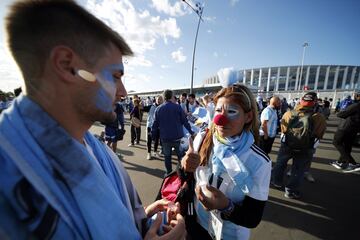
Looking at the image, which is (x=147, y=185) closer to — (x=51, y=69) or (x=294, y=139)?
(x=294, y=139)

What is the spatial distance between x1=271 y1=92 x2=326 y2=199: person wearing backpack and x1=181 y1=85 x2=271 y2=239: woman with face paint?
2.48 metres

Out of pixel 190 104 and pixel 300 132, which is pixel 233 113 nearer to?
pixel 300 132

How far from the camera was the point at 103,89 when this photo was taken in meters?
0.87

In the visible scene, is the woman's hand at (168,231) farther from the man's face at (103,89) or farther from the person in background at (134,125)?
the person in background at (134,125)

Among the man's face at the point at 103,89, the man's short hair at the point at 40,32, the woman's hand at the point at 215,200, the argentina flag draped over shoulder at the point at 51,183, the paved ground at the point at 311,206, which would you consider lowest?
the paved ground at the point at 311,206

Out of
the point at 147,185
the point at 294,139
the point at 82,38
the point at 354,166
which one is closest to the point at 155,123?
the point at 147,185

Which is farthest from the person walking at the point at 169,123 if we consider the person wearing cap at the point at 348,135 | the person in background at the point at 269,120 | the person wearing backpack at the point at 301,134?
the person wearing cap at the point at 348,135

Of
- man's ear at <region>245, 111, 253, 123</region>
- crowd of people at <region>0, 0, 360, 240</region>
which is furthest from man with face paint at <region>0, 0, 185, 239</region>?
man's ear at <region>245, 111, 253, 123</region>

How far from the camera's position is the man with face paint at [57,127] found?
0.58 metres

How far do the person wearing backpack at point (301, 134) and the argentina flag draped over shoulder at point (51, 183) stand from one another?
3879 mm

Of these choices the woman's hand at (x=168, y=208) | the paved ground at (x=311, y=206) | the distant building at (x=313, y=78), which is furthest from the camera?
the distant building at (x=313, y=78)

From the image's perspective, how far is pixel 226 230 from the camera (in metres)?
1.60

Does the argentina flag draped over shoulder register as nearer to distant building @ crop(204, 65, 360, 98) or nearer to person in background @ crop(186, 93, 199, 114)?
person in background @ crop(186, 93, 199, 114)

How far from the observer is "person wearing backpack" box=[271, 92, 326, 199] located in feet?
12.1
